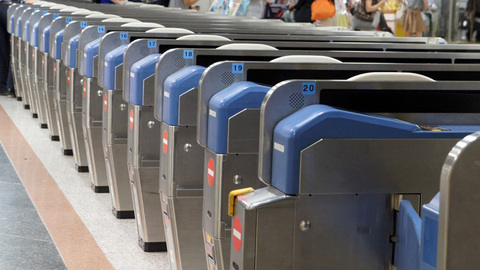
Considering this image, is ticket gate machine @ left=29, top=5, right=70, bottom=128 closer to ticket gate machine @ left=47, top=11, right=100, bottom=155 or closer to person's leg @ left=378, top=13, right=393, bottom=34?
ticket gate machine @ left=47, top=11, right=100, bottom=155

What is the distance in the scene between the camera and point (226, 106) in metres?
3.03

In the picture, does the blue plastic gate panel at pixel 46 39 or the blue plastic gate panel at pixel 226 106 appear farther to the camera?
the blue plastic gate panel at pixel 46 39

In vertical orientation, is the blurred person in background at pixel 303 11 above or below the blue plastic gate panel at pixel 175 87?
above

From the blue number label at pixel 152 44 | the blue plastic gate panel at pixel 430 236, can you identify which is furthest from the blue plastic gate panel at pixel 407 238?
the blue number label at pixel 152 44

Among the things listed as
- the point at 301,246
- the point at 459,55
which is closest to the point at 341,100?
the point at 301,246

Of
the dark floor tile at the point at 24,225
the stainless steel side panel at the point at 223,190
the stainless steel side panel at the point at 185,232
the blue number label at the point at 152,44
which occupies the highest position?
the blue number label at the point at 152,44

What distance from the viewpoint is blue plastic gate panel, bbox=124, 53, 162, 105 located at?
423cm

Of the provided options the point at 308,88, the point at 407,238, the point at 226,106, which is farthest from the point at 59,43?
the point at 407,238

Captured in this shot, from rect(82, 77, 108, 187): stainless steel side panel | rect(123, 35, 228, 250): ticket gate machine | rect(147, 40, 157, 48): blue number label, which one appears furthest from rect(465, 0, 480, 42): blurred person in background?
rect(147, 40, 157, 48): blue number label

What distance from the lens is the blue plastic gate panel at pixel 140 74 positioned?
13.9ft

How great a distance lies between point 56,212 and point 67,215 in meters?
0.11

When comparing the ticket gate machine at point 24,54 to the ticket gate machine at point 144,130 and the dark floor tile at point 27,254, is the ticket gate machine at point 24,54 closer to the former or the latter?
the dark floor tile at point 27,254

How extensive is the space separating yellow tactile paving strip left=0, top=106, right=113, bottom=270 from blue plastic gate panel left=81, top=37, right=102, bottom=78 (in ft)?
2.96

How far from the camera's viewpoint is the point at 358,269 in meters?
2.56
